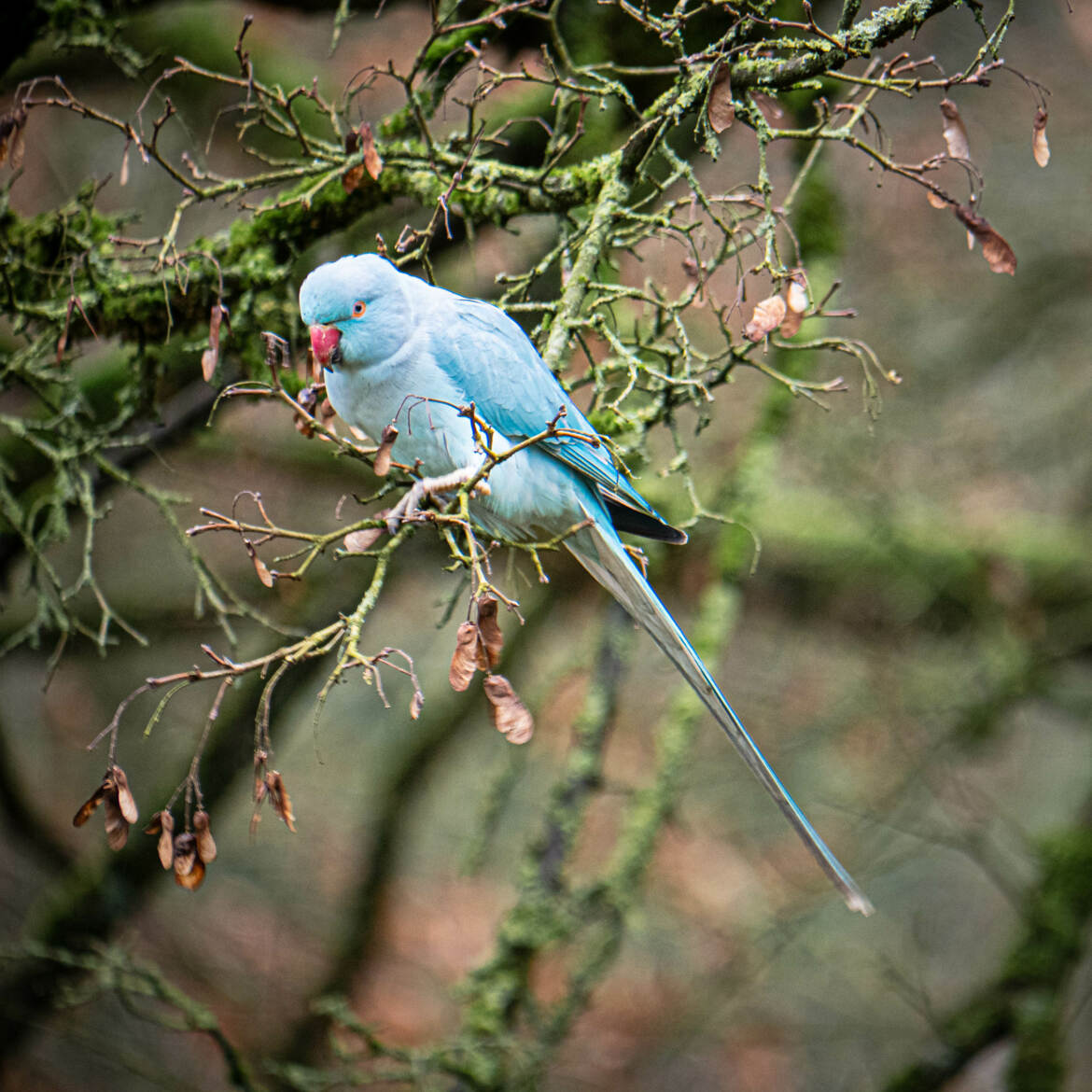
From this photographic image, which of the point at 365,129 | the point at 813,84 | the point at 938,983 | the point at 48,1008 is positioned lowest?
the point at 938,983

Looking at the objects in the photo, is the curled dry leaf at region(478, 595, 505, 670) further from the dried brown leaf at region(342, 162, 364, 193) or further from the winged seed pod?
the dried brown leaf at region(342, 162, 364, 193)

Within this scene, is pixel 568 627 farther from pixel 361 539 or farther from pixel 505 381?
pixel 361 539

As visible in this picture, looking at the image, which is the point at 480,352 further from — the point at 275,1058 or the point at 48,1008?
the point at 275,1058

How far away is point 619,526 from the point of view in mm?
3086

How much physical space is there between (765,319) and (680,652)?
1.04 meters

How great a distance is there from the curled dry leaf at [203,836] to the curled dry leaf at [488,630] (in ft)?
1.84

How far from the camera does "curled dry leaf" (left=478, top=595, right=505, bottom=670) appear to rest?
169 cm

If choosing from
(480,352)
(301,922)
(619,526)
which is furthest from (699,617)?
(301,922)

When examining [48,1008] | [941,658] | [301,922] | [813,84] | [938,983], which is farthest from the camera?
[938,983]

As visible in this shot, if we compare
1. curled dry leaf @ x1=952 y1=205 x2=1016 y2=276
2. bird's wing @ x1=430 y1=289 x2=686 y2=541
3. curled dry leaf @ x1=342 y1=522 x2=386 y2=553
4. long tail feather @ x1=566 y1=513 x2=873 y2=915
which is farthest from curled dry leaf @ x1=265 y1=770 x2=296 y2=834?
curled dry leaf @ x1=952 y1=205 x2=1016 y2=276

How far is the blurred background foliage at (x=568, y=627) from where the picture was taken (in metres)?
3.36

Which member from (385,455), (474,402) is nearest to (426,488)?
(474,402)

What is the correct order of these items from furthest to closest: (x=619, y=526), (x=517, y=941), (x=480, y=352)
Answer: (x=517, y=941)
(x=619, y=526)
(x=480, y=352)

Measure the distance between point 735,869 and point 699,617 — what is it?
413 centimetres
